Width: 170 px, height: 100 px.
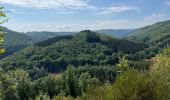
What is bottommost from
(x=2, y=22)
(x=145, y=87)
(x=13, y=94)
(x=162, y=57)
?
(x=13, y=94)

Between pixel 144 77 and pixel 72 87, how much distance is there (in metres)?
89.2

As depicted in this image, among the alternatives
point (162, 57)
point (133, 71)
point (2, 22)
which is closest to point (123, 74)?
point (133, 71)

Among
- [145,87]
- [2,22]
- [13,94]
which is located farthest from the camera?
[13,94]

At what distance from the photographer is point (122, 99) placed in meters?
17.0

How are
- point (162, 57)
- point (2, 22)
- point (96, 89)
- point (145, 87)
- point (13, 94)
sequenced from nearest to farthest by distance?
point (2, 22) < point (145, 87) < point (96, 89) < point (162, 57) < point (13, 94)

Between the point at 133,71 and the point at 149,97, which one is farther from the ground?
the point at 133,71

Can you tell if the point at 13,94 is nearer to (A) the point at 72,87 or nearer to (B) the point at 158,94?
(A) the point at 72,87

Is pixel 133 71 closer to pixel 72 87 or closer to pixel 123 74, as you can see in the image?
pixel 123 74

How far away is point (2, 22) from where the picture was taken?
40.4 ft

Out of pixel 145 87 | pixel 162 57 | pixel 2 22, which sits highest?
pixel 2 22

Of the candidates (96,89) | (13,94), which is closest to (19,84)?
(13,94)

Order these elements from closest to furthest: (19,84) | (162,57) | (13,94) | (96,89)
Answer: (96,89) → (162,57) → (13,94) → (19,84)

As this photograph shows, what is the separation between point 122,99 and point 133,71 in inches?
60.3

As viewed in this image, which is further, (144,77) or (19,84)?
(19,84)
